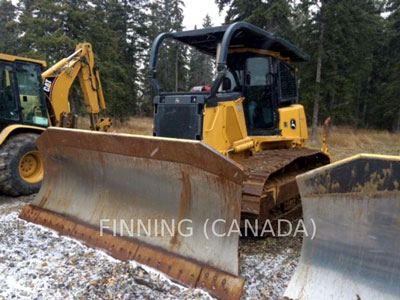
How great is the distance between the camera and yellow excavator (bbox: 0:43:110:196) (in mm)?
5746

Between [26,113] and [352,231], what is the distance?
6231 millimetres

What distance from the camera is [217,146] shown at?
3.94 meters

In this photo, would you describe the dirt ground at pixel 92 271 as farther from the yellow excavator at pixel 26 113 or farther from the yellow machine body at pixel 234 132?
the yellow excavator at pixel 26 113

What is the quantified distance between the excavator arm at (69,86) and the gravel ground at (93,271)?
384 cm


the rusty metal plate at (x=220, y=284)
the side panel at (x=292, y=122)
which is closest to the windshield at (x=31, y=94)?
the side panel at (x=292, y=122)

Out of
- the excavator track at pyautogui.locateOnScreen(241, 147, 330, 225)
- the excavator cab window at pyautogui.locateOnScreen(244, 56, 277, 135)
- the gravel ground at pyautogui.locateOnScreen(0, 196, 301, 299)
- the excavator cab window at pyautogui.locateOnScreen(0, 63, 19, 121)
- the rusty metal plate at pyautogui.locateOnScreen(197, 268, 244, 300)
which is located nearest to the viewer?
the rusty metal plate at pyautogui.locateOnScreen(197, 268, 244, 300)

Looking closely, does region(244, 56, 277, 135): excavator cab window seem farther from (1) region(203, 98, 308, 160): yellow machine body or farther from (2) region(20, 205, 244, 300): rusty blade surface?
(2) region(20, 205, 244, 300): rusty blade surface

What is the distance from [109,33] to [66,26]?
2.67 metres

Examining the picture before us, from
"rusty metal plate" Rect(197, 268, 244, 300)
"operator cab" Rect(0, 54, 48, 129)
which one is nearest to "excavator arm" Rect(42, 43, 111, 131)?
"operator cab" Rect(0, 54, 48, 129)

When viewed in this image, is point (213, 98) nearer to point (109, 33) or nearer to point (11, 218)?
point (11, 218)

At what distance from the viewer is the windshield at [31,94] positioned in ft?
20.5

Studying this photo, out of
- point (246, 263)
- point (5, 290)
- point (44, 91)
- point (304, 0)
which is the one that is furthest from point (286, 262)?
point (304, 0)

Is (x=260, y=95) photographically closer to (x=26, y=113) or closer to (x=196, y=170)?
(x=196, y=170)

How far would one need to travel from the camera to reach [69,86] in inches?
289
